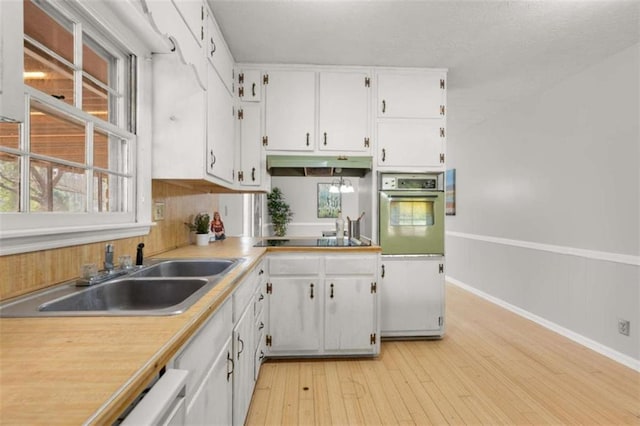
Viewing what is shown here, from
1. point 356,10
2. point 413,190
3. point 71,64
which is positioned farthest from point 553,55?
point 71,64

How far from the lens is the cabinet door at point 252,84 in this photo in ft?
9.87

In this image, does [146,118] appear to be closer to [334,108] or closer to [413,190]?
[334,108]

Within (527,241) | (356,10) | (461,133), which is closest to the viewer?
(356,10)

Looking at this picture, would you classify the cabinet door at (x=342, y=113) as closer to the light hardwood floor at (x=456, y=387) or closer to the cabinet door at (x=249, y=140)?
the cabinet door at (x=249, y=140)

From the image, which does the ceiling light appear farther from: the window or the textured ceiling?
the textured ceiling

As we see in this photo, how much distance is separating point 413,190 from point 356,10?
152cm

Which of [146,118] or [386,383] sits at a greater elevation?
[146,118]

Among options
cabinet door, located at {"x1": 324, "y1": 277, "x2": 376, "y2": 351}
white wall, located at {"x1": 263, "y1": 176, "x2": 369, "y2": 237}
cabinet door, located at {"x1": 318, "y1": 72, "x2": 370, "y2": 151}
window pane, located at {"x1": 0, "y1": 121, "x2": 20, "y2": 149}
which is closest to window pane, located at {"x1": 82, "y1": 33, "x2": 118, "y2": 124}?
window pane, located at {"x1": 0, "y1": 121, "x2": 20, "y2": 149}

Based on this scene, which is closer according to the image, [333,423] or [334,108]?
[333,423]

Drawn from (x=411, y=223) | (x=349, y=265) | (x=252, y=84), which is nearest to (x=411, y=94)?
(x=411, y=223)

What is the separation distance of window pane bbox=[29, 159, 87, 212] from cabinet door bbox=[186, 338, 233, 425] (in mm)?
907

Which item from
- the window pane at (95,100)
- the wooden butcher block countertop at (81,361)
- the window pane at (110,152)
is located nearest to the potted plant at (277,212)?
the window pane at (110,152)

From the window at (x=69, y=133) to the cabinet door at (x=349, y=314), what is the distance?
151 centimetres

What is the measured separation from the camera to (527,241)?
12.3 feet
